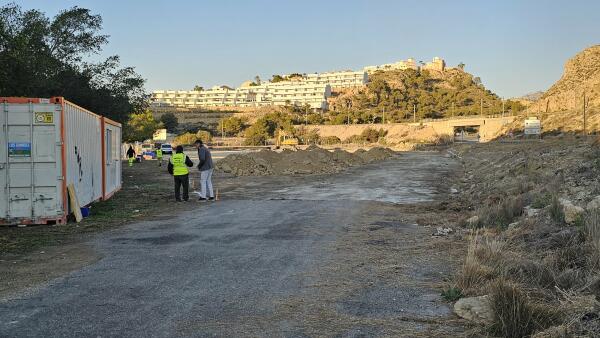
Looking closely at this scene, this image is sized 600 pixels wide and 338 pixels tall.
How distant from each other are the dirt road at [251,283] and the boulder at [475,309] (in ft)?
0.44

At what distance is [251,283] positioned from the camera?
21.9 ft

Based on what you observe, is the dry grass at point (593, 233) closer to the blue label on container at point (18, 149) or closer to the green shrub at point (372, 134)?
the blue label on container at point (18, 149)

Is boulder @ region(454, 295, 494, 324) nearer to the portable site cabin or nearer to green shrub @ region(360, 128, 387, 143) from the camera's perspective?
the portable site cabin

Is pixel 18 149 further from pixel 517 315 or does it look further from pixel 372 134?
pixel 372 134

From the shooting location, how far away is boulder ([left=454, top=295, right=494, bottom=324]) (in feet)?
16.4

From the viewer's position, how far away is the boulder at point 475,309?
16.4 feet

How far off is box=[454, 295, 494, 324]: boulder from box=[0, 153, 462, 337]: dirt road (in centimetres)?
13

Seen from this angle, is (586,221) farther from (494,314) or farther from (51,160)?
(51,160)

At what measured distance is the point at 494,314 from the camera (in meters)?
4.82

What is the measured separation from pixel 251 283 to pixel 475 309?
8.90 ft

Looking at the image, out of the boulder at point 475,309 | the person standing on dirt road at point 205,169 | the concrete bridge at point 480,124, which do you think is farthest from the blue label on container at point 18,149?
the concrete bridge at point 480,124

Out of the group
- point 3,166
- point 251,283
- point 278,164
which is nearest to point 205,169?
point 3,166

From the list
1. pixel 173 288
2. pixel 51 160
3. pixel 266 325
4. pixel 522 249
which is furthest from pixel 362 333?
pixel 51 160

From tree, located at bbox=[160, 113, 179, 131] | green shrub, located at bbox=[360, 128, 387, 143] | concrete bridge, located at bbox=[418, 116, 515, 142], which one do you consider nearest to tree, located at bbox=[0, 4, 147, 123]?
concrete bridge, located at bbox=[418, 116, 515, 142]
